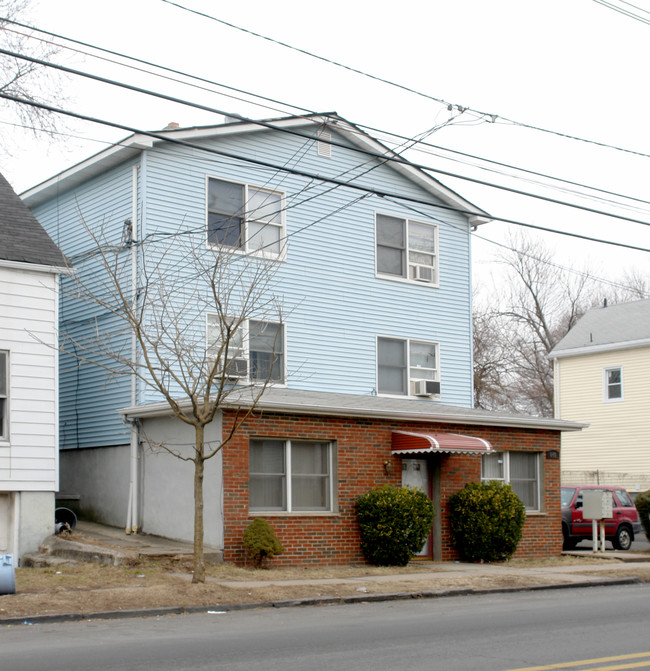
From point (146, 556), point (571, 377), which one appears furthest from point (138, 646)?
point (571, 377)

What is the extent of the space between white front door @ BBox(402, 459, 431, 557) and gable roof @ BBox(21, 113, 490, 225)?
5453 millimetres

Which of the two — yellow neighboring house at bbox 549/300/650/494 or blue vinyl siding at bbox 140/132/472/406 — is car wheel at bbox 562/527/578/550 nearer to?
blue vinyl siding at bbox 140/132/472/406

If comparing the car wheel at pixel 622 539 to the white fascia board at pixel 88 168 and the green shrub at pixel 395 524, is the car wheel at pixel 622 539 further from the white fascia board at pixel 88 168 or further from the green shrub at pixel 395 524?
the white fascia board at pixel 88 168

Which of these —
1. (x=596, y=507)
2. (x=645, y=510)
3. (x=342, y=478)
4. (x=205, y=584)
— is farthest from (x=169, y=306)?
(x=645, y=510)

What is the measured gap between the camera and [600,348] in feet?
120

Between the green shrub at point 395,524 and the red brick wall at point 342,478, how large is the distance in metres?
0.44

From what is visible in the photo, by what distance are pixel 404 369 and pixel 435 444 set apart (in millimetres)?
5701

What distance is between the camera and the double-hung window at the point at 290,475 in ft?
60.6

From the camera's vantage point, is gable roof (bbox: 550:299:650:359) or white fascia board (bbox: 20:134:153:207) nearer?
white fascia board (bbox: 20:134:153:207)

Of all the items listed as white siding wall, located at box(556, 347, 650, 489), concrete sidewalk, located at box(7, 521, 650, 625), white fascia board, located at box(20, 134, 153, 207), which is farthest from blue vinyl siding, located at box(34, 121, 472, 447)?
white siding wall, located at box(556, 347, 650, 489)

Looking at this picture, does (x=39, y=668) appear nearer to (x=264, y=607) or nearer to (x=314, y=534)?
(x=264, y=607)

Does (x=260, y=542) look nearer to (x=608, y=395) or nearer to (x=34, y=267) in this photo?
(x=34, y=267)

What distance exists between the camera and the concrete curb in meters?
11.6

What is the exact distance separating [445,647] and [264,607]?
4.25 meters
